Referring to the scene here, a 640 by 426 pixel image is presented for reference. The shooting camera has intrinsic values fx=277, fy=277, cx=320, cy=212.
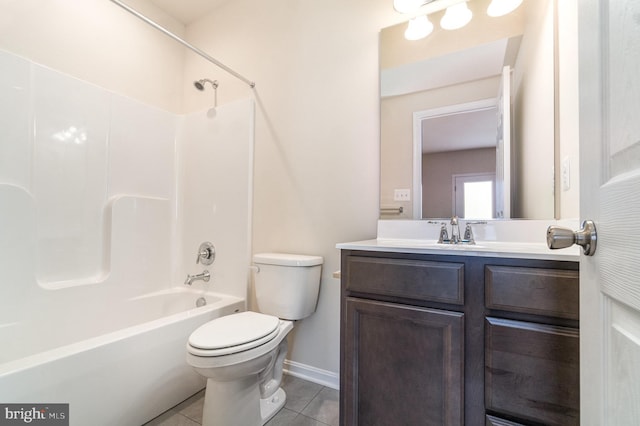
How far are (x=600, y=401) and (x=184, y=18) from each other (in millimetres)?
3224

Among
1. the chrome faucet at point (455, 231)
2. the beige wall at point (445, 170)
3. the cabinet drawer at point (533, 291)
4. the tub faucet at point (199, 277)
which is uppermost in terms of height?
the beige wall at point (445, 170)

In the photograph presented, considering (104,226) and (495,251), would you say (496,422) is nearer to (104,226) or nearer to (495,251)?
(495,251)

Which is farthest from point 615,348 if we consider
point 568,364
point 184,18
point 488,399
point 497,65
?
point 184,18

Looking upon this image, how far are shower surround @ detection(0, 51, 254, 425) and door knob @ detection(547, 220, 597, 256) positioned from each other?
1585 mm

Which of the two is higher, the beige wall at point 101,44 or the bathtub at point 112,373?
the beige wall at point 101,44

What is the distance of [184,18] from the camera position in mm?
2391

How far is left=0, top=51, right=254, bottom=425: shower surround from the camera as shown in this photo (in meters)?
1.30

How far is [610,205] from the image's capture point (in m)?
0.45

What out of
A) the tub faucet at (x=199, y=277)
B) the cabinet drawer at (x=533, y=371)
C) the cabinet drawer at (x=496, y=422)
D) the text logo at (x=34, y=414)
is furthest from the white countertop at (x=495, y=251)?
the tub faucet at (x=199, y=277)

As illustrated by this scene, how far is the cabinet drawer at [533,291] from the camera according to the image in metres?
0.75

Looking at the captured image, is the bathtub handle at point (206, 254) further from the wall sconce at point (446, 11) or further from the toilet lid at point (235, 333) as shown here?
the wall sconce at point (446, 11)

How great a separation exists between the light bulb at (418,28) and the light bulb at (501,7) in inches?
10.8

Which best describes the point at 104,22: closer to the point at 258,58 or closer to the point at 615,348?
the point at 258,58

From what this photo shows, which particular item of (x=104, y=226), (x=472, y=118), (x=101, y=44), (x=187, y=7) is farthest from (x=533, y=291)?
(x=187, y=7)
